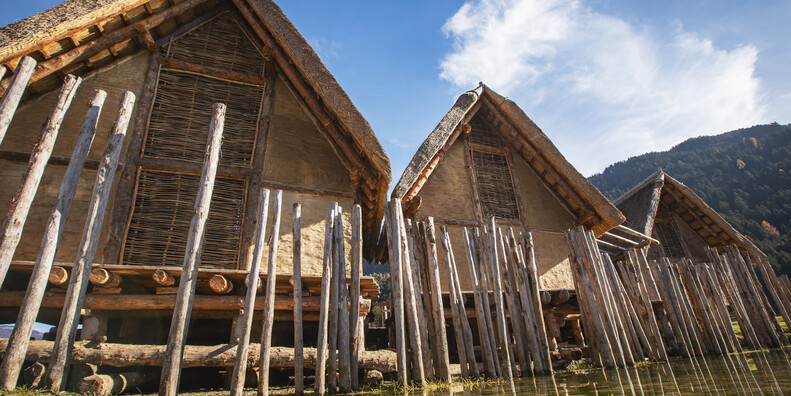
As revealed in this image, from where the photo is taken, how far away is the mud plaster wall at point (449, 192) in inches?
283

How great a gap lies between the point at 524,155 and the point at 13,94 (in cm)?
825

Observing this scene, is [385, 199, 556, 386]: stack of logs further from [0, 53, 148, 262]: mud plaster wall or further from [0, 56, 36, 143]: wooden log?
[0, 53, 148, 262]: mud plaster wall

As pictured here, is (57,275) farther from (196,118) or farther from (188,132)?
(196,118)

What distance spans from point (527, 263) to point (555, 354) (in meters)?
1.64

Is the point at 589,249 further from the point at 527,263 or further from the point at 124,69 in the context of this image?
the point at 124,69

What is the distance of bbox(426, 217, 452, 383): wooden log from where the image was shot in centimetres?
364

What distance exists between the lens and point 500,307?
4062 millimetres

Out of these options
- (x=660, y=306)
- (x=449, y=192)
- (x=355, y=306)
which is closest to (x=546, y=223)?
(x=449, y=192)

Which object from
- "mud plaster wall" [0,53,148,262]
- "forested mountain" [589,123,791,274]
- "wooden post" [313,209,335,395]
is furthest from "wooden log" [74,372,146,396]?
"forested mountain" [589,123,791,274]

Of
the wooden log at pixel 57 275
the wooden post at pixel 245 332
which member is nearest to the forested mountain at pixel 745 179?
the wooden post at pixel 245 332

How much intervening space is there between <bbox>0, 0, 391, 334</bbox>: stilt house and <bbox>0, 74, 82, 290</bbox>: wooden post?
1059mm

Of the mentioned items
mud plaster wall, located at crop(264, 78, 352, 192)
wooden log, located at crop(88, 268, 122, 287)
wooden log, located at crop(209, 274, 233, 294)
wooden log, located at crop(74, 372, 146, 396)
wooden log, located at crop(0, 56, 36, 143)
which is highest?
mud plaster wall, located at crop(264, 78, 352, 192)

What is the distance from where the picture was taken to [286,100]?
6711mm

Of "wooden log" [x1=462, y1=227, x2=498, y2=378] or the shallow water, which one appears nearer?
the shallow water
